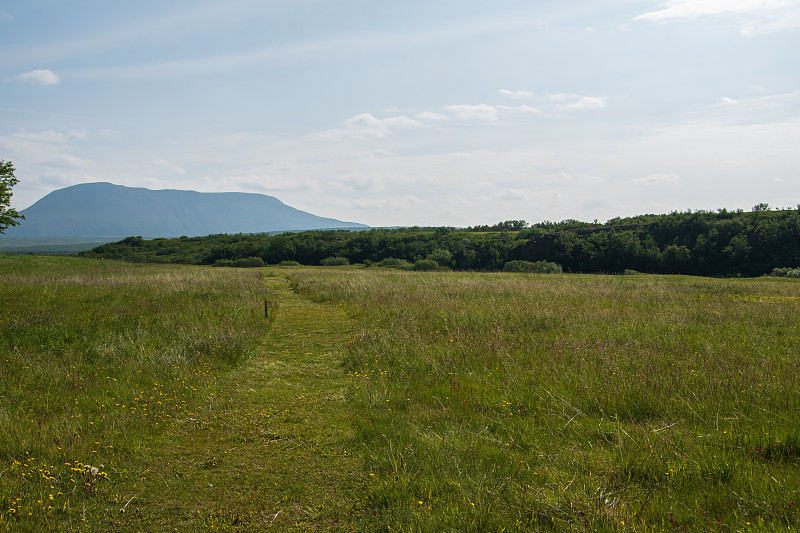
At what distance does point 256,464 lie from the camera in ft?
14.8

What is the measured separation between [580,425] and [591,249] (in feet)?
200

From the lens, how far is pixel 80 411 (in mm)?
5684

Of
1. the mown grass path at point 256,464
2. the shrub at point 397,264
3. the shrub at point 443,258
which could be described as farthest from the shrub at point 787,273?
the mown grass path at point 256,464

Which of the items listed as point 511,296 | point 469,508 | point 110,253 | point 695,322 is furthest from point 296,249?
point 469,508

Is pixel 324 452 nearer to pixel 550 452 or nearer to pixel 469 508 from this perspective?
pixel 469 508

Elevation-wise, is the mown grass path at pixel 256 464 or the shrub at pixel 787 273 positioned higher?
the shrub at pixel 787 273

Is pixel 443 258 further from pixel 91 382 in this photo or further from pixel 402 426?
pixel 402 426

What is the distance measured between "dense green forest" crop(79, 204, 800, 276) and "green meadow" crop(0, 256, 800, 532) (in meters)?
39.7

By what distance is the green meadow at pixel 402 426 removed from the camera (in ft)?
11.6

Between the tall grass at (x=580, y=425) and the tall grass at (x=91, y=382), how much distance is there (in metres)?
2.69

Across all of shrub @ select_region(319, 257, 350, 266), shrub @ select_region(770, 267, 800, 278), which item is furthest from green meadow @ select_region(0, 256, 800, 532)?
shrub @ select_region(319, 257, 350, 266)

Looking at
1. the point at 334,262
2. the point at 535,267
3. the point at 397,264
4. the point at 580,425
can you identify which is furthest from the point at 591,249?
the point at 580,425

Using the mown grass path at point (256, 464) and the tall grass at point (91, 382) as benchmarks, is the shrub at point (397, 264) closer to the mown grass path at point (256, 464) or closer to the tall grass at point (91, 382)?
the tall grass at point (91, 382)

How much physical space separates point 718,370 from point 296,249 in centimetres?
6890
